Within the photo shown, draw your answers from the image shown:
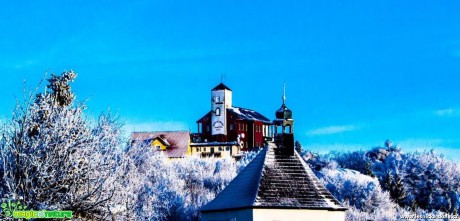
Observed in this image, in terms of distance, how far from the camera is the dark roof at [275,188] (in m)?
47.9

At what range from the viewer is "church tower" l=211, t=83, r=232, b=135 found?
154 meters

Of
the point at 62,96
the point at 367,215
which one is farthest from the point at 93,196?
the point at 367,215

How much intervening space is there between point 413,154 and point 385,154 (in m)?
10.9

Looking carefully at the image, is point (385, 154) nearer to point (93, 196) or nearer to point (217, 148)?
point (217, 148)

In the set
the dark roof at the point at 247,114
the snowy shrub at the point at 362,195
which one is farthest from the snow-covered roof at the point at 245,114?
the snowy shrub at the point at 362,195

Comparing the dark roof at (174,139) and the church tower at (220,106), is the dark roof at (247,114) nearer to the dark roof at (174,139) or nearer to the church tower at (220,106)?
the church tower at (220,106)

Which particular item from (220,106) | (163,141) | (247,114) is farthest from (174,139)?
(247,114)

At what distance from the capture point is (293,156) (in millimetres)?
50594

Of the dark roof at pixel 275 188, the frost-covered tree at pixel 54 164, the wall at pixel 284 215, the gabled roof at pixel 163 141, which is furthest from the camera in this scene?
the gabled roof at pixel 163 141

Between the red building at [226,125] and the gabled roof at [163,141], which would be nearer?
the gabled roof at [163,141]

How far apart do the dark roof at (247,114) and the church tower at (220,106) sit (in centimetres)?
145

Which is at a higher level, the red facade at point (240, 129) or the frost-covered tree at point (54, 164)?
the red facade at point (240, 129)

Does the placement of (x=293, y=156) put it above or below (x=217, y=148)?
below

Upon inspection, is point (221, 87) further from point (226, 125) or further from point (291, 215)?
point (291, 215)
